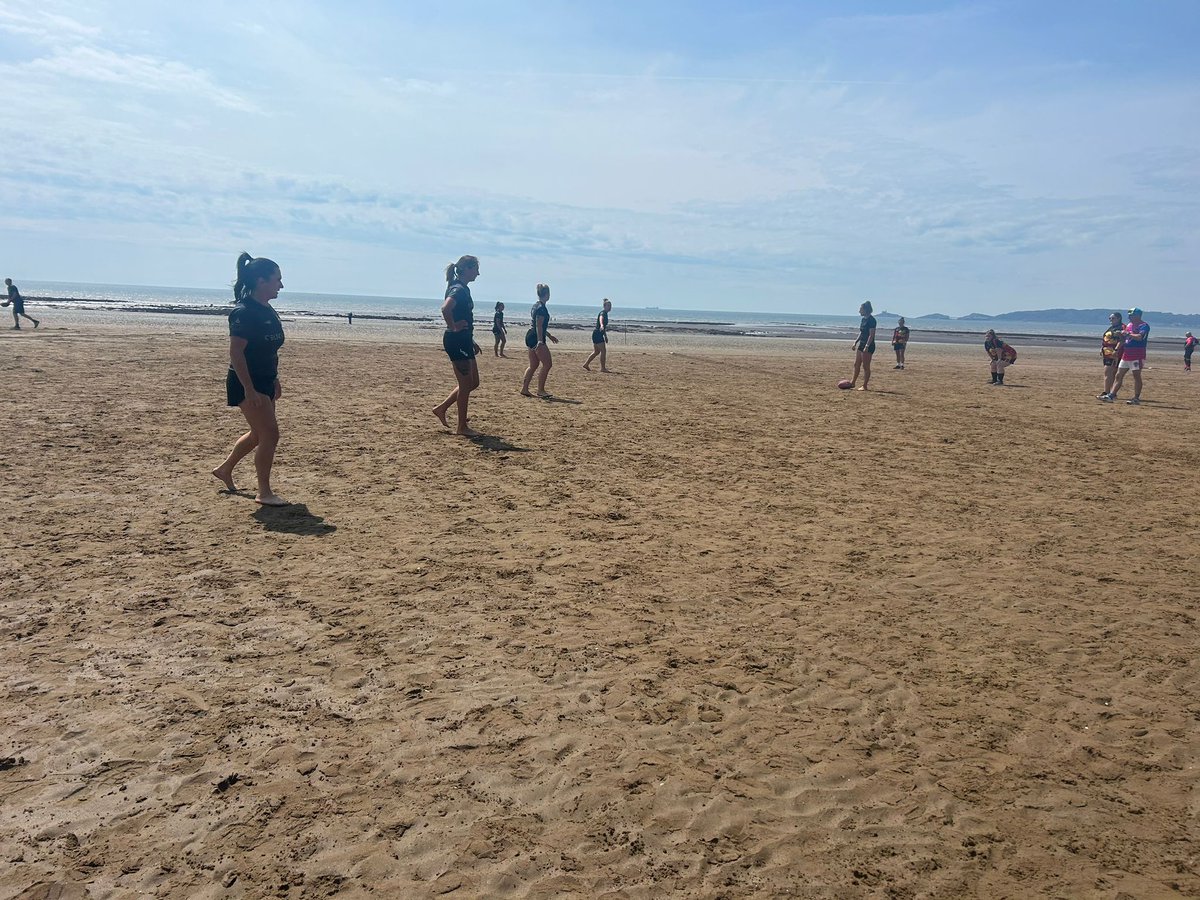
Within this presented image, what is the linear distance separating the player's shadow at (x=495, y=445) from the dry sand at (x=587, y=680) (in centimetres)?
68

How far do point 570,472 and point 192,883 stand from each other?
583cm

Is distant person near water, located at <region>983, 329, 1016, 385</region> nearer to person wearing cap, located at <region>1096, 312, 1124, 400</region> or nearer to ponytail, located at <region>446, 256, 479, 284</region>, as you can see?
person wearing cap, located at <region>1096, 312, 1124, 400</region>

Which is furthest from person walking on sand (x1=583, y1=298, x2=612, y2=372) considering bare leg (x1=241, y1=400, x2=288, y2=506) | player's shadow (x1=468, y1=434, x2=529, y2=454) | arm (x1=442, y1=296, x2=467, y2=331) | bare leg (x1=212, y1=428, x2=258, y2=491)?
bare leg (x1=241, y1=400, x2=288, y2=506)

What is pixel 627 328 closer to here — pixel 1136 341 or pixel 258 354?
pixel 1136 341

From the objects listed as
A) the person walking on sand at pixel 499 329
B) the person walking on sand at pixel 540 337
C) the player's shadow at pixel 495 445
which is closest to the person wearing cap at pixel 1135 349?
the person walking on sand at pixel 540 337

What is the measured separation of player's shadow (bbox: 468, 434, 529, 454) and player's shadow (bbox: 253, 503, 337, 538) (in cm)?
290

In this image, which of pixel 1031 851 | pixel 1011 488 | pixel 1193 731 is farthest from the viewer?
pixel 1011 488

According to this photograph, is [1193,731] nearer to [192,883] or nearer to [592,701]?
[592,701]

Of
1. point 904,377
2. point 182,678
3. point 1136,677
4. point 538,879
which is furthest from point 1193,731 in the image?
point 904,377

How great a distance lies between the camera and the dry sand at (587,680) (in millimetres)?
2592

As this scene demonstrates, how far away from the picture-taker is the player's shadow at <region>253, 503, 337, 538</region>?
5789 mm

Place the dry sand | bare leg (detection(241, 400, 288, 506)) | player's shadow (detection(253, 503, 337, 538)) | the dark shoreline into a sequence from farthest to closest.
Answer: the dark shoreline, bare leg (detection(241, 400, 288, 506)), player's shadow (detection(253, 503, 337, 538)), the dry sand

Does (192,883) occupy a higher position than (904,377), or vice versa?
(904,377)

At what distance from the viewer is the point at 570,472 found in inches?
316
